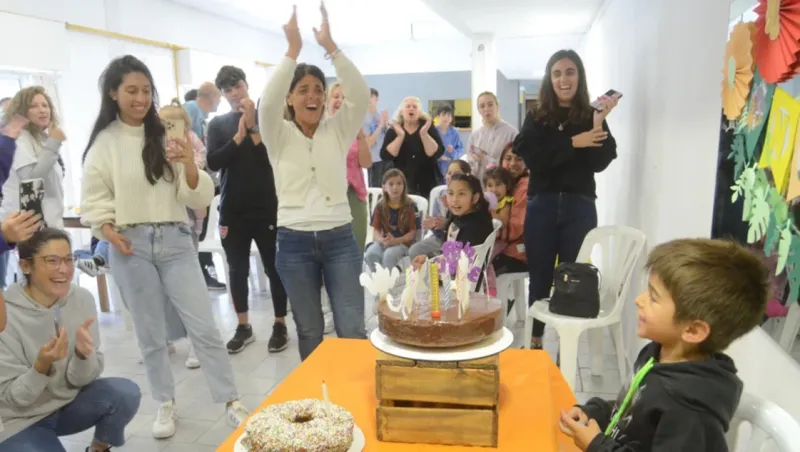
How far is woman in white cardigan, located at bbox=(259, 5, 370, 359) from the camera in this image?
2068 millimetres

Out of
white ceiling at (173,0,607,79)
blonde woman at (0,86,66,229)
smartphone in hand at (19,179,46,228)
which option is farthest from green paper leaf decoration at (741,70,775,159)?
white ceiling at (173,0,607,79)

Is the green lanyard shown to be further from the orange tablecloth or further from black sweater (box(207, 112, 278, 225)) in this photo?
black sweater (box(207, 112, 278, 225))

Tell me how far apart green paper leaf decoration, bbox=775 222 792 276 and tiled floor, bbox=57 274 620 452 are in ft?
5.03

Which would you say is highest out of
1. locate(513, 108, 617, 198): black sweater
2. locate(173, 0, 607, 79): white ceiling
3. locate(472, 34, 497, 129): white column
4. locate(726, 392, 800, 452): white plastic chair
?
locate(173, 0, 607, 79): white ceiling

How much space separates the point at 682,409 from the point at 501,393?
0.38 m

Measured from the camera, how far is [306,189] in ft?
6.82

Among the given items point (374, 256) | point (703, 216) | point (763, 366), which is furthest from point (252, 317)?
point (763, 366)

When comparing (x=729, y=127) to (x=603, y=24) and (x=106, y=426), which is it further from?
(x=603, y=24)

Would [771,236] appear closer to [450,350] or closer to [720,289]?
[720,289]

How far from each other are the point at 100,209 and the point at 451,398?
66.3 inches

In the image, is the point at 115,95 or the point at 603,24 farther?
the point at 603,24

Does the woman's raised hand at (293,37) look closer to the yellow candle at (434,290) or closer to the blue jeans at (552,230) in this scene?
the yellow candle at (434,290)

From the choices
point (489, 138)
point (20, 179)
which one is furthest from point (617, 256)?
point (20, 179)

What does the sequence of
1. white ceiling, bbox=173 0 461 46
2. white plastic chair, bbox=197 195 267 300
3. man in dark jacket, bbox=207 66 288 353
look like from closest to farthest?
man in dark jacket, bbox=207 66 288 353
white plastic chair, bbox=197 195 267 300
white ceiling, bbox=173 0 461 46
